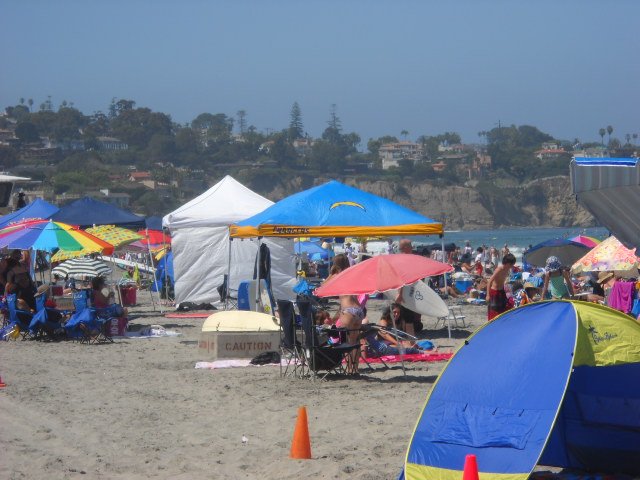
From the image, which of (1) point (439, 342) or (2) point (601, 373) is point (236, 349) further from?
(2) point (601, 373)

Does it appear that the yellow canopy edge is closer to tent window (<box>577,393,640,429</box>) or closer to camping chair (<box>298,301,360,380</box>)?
camping chair (<box>298,301,360,380</box>)

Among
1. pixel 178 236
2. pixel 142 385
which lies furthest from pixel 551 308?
pixel 178 236

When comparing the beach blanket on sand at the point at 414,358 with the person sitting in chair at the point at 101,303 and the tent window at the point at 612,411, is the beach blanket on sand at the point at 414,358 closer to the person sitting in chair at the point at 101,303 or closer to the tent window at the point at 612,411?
the person sitting in chair at the point at 101,303

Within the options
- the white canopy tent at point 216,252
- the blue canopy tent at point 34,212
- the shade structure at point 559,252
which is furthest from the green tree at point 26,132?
the white canopy tent at point 216,252

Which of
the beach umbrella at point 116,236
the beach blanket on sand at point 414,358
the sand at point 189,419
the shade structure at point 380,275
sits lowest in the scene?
the beach blanket on sand at point 414,358

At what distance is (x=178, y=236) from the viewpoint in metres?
19.9

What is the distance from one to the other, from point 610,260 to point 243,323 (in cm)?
542

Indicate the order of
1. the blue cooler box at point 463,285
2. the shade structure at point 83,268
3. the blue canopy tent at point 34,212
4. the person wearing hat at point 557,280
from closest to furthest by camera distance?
the person wearing hat at point 557,280 < the shade structure at point 83,268 < the blue canopy tent at point 34,212 < the blue cooler box at point 463,285

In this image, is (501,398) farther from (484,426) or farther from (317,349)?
(317,349)

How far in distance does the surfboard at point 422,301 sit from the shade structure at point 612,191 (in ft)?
21.7

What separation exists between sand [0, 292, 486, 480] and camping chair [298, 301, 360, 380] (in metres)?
0.18

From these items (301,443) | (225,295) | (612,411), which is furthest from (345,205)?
(612,411)

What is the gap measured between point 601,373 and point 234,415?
3254 mm

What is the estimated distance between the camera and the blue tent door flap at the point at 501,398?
5996 mm
